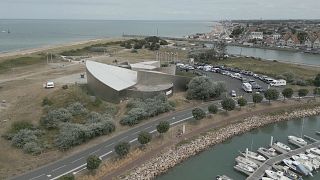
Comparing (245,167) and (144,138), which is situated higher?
(144,138)

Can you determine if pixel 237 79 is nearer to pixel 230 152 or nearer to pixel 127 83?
pixel 127 83

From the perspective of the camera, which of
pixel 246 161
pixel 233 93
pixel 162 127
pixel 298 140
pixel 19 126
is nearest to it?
pixel 246 161

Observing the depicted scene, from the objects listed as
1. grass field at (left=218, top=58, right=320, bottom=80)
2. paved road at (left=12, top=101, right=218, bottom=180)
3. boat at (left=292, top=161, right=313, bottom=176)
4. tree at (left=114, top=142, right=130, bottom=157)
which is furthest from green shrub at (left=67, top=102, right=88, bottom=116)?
grass field at (left=218, top=58, right=320, bottom=80)

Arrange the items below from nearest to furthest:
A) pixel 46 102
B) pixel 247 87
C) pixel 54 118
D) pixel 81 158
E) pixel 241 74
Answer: pixel 81 158, pixel 54 118, pixel 46 102, pixel 247 87, pixel 241 74

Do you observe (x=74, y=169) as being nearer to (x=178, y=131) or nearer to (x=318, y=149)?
(x=178, y=131)

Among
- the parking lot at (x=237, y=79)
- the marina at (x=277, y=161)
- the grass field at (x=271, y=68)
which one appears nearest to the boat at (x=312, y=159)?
the marina at (x=277, y=161)

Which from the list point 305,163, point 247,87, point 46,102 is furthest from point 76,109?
point 247,87
